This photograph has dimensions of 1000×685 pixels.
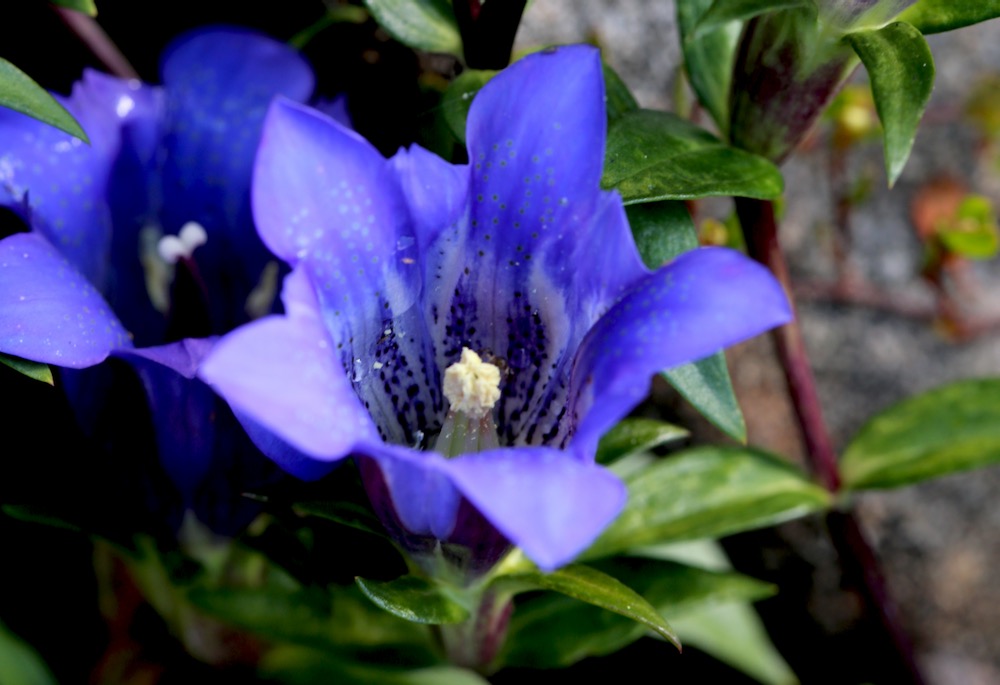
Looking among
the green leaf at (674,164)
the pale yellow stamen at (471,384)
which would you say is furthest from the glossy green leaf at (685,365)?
the pale yellow stamen at (471,384)

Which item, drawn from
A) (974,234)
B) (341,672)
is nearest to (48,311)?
(341,672)

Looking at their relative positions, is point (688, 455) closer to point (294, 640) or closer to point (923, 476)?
point (923, 476)

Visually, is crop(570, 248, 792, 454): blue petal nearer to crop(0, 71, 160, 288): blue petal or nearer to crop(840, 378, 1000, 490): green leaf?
crop(0, 71, 160, 288): blue petal

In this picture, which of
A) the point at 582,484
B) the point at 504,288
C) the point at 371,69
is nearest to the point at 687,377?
the point at 504,288

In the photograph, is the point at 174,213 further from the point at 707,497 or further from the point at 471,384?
the point at 707,497

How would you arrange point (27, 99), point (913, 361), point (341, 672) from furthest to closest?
point (913, 361), point (341, 672), point (27, 99)

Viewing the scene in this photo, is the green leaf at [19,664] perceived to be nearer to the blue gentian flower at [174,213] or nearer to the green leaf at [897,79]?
the blue gentian flower at [174,213]

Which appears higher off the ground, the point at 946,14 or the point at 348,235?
the point at 946,14
